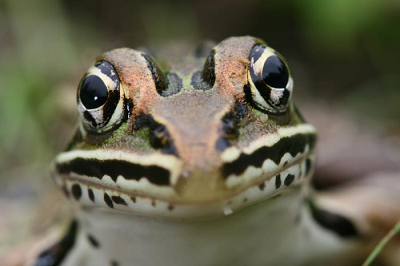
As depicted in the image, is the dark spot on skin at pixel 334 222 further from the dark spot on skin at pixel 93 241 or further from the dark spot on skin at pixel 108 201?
the dark spot on skin at pixel 108 201

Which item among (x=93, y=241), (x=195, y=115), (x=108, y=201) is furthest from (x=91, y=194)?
(x=195, y=115)

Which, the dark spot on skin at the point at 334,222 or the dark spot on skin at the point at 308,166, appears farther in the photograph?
the dark spot on skin at the point at 334,222

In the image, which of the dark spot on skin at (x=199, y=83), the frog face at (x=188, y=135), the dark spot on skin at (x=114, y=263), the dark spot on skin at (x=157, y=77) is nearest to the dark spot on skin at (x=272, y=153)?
the frog face at (x=188, y=135)

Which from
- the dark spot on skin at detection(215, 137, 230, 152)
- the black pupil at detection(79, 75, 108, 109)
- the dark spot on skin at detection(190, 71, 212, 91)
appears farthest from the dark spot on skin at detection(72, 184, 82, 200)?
the dark spot on skin at detection(215, 137, 230, 152)

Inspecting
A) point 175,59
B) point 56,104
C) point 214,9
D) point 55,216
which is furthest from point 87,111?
point 214,9

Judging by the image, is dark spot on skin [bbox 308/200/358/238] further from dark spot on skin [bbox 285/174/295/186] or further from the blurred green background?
the blurred green background

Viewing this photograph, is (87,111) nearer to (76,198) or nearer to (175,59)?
(76,198)
